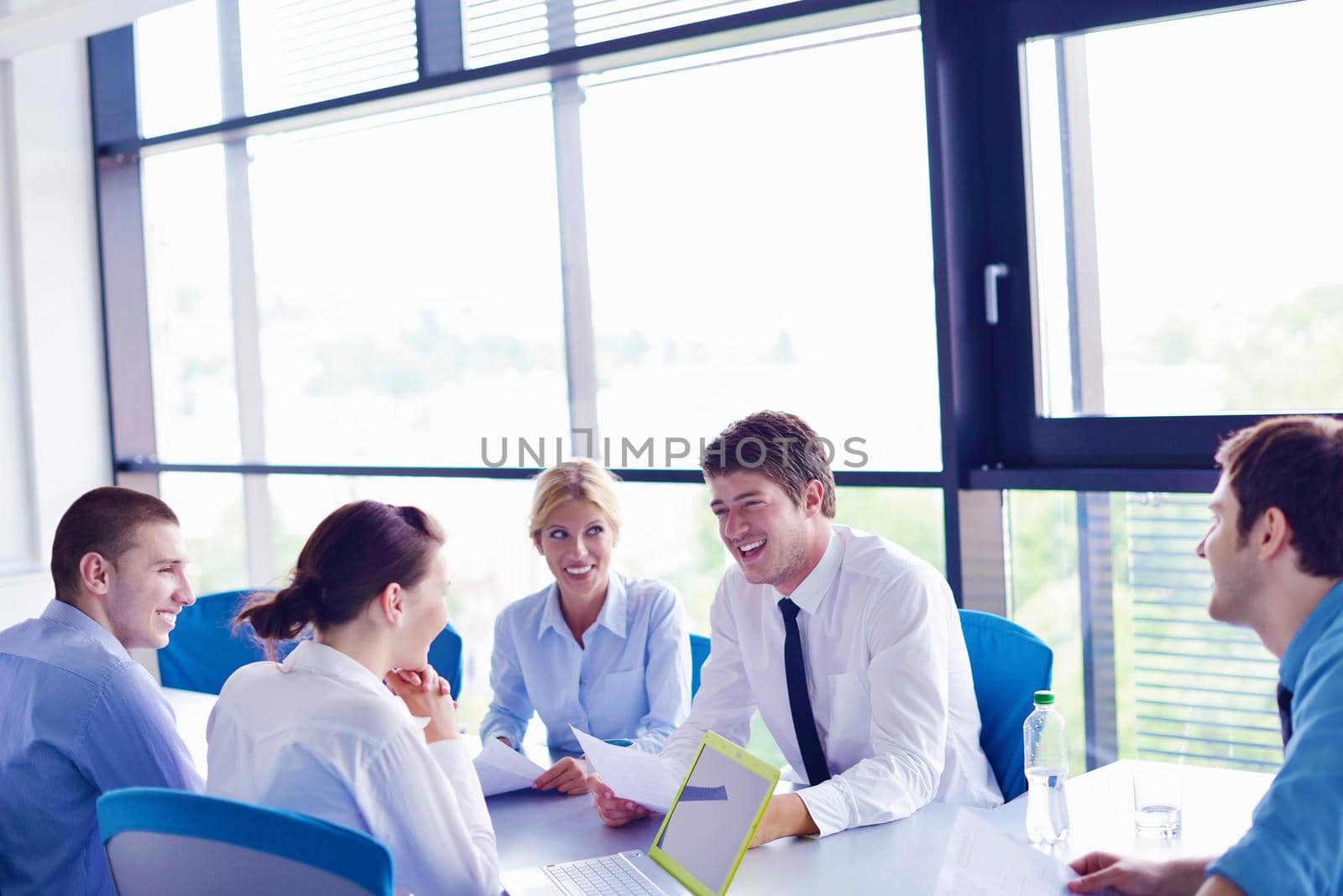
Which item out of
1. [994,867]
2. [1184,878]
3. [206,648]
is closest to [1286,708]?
[1184,878]

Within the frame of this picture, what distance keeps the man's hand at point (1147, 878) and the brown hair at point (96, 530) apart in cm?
183

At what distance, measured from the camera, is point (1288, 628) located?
154cm

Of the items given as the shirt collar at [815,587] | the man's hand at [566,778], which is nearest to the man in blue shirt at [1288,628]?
the shirt collar at [815,587]

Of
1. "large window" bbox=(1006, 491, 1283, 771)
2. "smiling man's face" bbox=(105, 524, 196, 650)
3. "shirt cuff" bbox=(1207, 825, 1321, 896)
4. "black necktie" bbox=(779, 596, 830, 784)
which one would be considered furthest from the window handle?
"smiling man's face" bbox=(105, 524, 196, 650)

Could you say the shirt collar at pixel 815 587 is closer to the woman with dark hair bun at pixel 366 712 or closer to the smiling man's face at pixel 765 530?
the smiling man's face at pixel 765 530

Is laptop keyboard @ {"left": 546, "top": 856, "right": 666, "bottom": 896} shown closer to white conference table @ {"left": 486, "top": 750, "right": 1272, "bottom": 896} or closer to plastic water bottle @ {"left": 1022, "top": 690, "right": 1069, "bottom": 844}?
white conference table @ {"left": 486, "top": 750, "right": 1272, "bottom": 896}

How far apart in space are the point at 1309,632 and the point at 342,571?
1397 millimetres

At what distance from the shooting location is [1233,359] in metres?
2.76

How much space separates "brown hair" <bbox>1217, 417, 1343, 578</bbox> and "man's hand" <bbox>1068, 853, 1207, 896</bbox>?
459 mm

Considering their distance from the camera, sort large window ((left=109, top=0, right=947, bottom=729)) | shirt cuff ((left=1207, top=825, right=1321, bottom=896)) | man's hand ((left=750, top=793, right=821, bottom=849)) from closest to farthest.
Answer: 1. shirt cuff ((left=1207, top=825, right=1321, bottom=896))
2. man's hand ((left=750, top=793, right=821, bottom=849))
3. large window ((left=109, top=0, right=947, bottom=729))

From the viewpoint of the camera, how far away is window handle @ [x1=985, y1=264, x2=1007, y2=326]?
302cm

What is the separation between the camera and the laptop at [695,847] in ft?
5.54

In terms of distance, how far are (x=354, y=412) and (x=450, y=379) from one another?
0.56 metres

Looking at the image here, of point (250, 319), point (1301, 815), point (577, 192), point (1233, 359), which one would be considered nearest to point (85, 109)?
point (250, 319)
